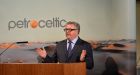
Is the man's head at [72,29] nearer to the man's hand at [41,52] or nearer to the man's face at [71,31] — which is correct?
the man's face at [71,31]

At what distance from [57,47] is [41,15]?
0.61 meters

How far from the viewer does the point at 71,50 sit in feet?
12.6

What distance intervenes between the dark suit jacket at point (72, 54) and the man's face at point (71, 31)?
0.11 m

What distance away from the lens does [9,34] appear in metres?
3.91

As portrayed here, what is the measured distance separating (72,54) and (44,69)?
40.7 inches

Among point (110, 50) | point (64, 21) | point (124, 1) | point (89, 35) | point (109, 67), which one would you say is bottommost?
point (109, 67)

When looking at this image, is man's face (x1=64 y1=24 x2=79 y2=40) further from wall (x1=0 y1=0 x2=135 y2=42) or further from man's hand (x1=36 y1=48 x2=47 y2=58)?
man's hand (x1=36 y1=48 x2=47 y2=58)

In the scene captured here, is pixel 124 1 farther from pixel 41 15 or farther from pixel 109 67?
pixel 41 15

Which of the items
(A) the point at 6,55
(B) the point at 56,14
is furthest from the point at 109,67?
(A) the point at 6,55

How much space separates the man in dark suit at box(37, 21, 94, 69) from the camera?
3.78 meters

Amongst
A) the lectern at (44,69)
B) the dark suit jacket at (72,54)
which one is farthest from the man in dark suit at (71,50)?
the lectern at (44,69)

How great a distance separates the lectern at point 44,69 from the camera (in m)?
2.77

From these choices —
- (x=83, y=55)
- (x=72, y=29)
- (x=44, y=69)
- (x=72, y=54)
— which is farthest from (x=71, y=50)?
(x=44, y=69)

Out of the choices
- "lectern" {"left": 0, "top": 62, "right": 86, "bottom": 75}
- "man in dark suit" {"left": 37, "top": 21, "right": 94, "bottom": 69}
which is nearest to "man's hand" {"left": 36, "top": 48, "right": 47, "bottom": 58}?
"man in dark suit" {"left": 37, "top": 21, "right": 94, "bottom": 69}
